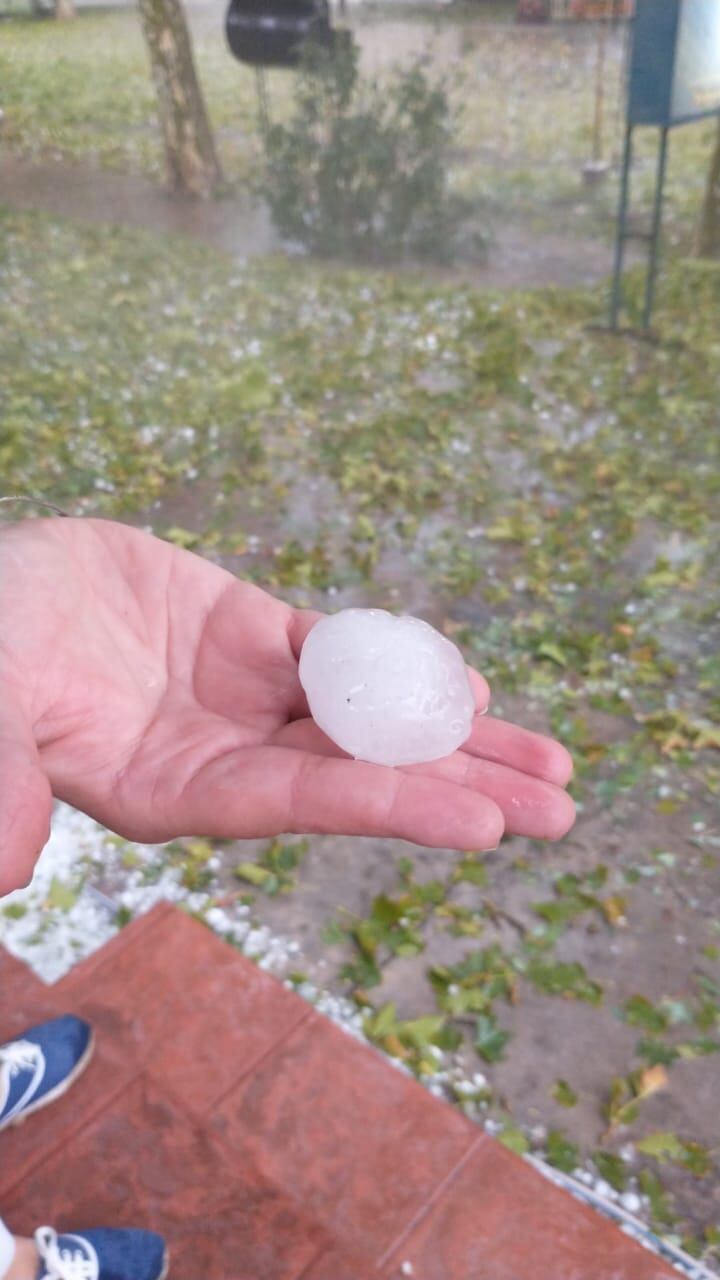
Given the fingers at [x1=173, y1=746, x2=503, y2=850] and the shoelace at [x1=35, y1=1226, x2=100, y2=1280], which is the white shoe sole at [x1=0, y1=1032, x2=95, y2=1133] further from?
the fingers at [x1=173, y1=746, x2=503, y2=850]

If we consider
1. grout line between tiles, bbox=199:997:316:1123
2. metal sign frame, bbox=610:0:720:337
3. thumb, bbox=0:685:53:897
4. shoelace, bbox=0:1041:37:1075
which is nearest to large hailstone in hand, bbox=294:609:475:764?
thumb, bbox=0:685:53:897

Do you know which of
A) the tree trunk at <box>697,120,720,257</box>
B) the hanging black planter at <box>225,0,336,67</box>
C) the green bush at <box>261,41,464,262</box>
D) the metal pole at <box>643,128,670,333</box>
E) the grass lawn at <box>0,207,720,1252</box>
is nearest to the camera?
the grass lawn at <box>0,207,720,1252</box>

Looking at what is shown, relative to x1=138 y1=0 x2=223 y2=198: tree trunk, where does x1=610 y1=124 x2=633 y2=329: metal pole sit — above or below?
below

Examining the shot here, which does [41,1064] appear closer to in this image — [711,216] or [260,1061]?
[260,1061]

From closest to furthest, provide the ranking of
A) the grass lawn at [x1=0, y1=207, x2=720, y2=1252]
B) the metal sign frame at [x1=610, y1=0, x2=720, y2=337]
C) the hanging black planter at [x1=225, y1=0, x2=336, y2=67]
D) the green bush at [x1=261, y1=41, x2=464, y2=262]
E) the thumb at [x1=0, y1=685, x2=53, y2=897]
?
the thumb at [x1=0, y1=685, x2=53, y2=897] → the grass lawn at [x1=0, y1=207, x2=720, y2=1252] → the metal sign frame at [x1=610, y1=0, x2=720, y2=337] → the hanging black planter at [x1=225, y1=0, x2=336, y2=67] → the green bush at [x1=261, y1=41, x2=464, y2=262]

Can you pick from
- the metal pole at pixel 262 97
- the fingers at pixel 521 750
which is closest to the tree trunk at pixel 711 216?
the metal pole at pixel 262 97

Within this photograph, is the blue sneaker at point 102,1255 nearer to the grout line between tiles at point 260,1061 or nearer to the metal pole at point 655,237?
the grout line between tiles at point 260,1061

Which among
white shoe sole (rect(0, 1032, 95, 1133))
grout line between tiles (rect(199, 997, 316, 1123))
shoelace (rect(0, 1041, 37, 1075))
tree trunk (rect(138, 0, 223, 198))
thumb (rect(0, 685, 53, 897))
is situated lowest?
grout line between tiles (rect(199, 997, 316, 1123))

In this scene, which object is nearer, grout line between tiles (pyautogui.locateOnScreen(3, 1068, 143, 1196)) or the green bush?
grout line between tiles (pyautogui.locateOnScreen(3, 1068, 143, 1196))

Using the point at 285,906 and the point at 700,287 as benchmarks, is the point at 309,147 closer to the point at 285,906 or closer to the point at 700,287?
the point at 700,287
